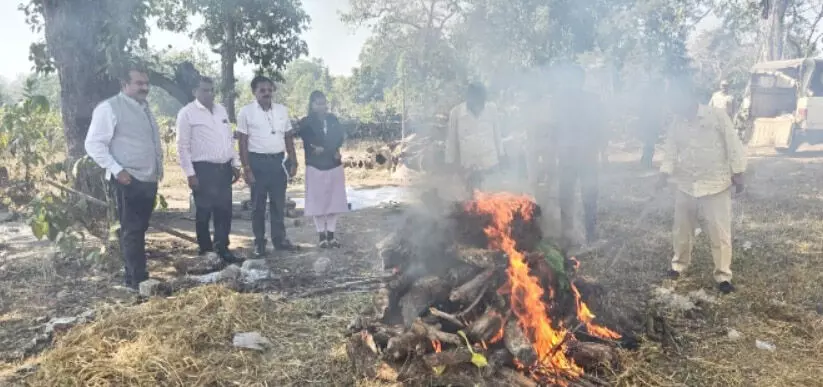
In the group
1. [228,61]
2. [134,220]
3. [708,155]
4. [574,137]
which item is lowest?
[134,220]

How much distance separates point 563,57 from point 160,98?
124 feet

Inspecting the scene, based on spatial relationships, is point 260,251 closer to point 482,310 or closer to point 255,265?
point 255,265

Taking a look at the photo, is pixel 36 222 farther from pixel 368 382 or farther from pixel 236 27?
pixel 236 27

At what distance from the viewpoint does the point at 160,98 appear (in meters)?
43.1

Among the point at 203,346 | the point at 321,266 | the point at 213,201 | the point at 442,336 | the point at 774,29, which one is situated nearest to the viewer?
the point at 442,336

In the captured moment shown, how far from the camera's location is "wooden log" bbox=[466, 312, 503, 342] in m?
3.40

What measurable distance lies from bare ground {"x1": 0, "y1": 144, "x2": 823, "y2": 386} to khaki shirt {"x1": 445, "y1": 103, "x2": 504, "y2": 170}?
160 centimetres

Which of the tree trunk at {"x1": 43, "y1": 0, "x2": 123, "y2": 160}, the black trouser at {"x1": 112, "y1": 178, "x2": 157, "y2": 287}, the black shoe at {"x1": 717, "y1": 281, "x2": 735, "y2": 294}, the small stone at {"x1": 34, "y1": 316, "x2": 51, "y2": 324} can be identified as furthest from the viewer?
the tree trunk at {"x1": 43, "y1": 0, "x2": 123, "y2": 160}

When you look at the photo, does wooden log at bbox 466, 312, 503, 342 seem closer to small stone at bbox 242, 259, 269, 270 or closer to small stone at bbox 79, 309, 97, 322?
small stone at bbox 242, 259, 269, 270

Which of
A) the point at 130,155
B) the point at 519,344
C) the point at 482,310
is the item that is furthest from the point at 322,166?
the point at 519,344

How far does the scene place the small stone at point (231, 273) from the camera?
17.1 ft

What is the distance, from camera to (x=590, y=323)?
3873 mm

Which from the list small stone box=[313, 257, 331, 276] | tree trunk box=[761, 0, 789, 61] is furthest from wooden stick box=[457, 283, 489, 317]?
tree trunk box=[761, 0, 789, 61]

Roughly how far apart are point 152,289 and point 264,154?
80.6 inches
